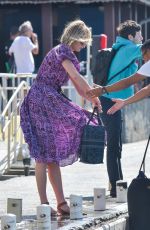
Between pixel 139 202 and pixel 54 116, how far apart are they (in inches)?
56.0

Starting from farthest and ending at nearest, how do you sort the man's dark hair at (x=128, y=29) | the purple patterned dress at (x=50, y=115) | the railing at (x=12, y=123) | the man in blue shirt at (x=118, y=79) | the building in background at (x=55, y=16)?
the building in background at (x=55, y=16)
the railing at (x=12, y=123)
the man's dark hair at (x=128, y=29)
the man in blue shirt at (x=118, y=79)
the purple patterned dress at (x=50, y=115)

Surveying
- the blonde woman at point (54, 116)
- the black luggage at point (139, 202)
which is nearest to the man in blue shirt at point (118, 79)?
the blonde woman at point (54, 116)

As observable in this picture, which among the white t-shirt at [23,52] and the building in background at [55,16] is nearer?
the white t-shirt at [23,52]

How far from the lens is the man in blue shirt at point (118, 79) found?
10.5 metres

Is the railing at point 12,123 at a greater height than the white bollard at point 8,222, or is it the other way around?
the railing at point 12,123

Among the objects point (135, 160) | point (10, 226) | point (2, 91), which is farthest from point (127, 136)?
point (10, 226)

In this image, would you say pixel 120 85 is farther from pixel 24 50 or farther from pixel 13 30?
pixel 13 30

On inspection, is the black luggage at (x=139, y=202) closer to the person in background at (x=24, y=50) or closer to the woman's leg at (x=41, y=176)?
the woman's leg at (x=41, y=176)

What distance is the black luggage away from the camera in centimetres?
815

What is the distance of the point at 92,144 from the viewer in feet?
30.2

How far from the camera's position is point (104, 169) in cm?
1327

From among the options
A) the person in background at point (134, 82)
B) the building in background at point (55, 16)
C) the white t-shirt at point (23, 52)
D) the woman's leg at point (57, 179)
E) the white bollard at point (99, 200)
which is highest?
the building in background at point (55, 16)

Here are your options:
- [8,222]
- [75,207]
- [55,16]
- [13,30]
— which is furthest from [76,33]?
[55,16]

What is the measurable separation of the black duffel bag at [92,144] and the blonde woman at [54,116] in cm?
11
